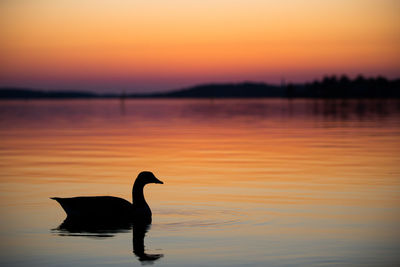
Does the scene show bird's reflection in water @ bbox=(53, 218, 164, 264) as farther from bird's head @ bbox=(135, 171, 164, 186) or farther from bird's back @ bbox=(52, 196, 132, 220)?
bird's head @ bbox=(135, 171, 164, 186)

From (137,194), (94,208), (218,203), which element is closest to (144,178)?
(137,194)

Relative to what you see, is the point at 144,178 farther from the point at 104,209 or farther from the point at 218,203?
the point at 218,203

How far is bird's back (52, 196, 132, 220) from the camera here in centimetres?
1562

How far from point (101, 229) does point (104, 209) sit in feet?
1.97

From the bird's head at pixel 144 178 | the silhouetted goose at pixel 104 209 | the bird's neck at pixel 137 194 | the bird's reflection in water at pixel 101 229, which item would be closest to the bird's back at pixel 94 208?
the silhouetted goose at pixel 104 209

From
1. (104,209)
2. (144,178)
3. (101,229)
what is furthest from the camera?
(144,178)

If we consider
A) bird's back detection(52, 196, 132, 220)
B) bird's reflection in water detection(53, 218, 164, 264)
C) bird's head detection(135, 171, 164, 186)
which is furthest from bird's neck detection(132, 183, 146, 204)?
bird's reflection in water detection(53, 218, 164, 264)

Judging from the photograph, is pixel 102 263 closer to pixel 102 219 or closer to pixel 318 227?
pixel 102 219

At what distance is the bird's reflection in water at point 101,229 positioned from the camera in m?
14.3

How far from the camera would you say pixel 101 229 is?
1516 cm

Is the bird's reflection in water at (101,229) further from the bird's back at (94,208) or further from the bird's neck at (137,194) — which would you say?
the bird's neck at (137,194)

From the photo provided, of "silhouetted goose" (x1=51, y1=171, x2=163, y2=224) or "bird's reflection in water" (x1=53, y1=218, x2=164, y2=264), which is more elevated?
"silhouetted goose" (x1=51, y1=171, x2=163, y2=224)

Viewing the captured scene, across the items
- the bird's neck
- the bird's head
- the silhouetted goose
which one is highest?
the bird's head

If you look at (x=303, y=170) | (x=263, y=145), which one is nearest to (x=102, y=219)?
(x=303, y=170)
